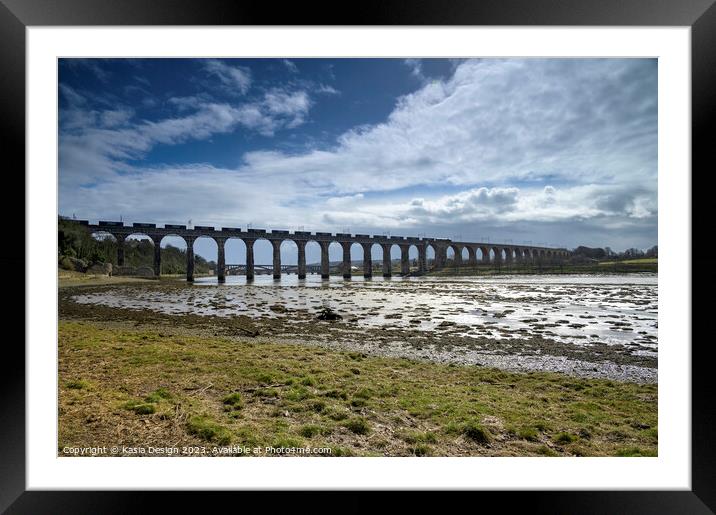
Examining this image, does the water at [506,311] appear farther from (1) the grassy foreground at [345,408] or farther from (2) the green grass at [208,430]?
(2) the green grass at [208,430]

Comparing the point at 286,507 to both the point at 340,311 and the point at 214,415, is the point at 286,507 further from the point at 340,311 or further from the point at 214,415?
the point at 340,311

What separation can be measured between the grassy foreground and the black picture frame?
1.69 ft

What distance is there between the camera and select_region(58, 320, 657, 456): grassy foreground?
352 cm

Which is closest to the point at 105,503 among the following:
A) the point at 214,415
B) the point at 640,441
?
the point at 214,415

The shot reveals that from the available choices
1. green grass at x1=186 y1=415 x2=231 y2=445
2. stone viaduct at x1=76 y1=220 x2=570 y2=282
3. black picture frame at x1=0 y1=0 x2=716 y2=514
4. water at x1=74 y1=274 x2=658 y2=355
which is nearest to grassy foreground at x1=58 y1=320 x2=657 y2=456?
green grass at x1=186 y1=415 x2=231 y2=445

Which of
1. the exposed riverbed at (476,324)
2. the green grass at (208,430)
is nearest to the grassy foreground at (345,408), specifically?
the green grass at (208,430)
